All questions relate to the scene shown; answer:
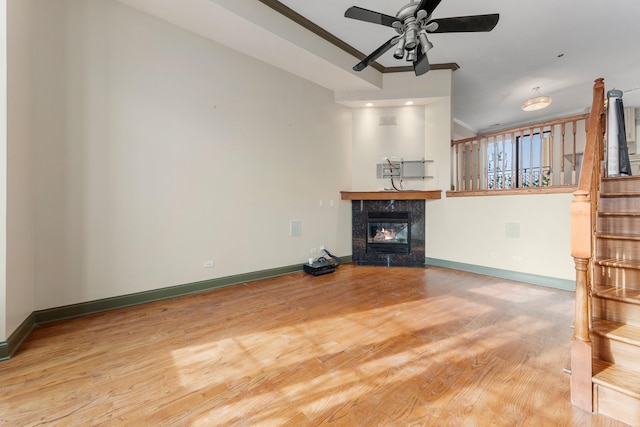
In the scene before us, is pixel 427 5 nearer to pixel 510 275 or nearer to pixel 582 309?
pixel 582 309

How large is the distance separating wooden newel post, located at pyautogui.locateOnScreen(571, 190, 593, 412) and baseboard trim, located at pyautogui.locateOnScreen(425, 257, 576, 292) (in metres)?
2.72

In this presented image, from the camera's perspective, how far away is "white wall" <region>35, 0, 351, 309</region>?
2568mm

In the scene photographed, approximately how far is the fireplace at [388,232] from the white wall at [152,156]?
3.94 feet

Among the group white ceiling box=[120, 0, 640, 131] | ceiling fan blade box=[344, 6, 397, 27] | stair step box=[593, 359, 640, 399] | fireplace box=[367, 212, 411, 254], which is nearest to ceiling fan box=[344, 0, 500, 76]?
ceiling fan blade box=[344, 6, 397, 27]

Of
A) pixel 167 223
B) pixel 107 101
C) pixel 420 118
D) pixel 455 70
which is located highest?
pixel 455 70

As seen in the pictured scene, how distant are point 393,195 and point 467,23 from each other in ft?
9.10

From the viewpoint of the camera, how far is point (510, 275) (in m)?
4.00

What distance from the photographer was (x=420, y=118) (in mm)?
5051

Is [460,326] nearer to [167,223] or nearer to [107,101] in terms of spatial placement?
[167,223]

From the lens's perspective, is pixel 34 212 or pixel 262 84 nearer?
pixel 34 212

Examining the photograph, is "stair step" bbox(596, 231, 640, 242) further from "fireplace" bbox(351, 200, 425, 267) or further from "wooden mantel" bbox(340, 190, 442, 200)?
"fireplace" bbox(351, 200, 425, 267)

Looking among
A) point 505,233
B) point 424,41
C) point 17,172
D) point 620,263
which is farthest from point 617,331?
point 17,172

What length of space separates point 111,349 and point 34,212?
1.54 meters

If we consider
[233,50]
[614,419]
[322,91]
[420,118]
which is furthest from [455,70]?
[614,419]
